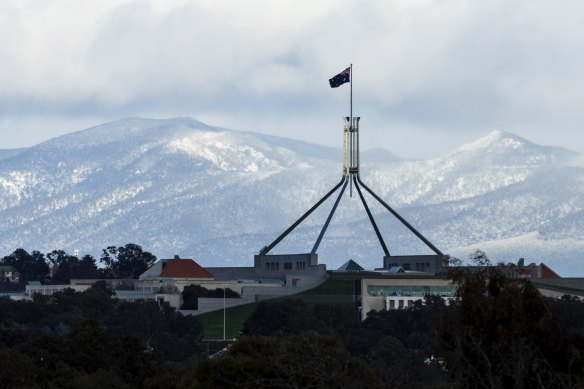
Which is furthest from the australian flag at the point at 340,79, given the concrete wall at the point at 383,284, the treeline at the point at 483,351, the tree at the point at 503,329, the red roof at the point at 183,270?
the tree at the point at 503,329

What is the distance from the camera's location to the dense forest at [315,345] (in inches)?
1687

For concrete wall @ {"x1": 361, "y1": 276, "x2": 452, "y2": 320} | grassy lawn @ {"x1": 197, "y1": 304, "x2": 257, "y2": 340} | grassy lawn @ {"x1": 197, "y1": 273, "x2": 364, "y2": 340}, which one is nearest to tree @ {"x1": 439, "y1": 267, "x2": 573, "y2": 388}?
grassy lawn @ {"x1": 197, "y1": 304, "x2": 257, "y2": 340}

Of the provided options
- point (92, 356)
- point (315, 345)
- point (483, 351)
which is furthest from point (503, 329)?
point (92, 356)

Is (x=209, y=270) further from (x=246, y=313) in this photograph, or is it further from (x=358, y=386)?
(x=358, y=386)

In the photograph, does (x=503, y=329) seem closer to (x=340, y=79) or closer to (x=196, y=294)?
(x=340, y=79)

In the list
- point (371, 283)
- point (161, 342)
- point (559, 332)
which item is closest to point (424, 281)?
point (371, 283)

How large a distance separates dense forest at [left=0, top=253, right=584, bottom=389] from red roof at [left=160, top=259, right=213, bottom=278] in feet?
49.9

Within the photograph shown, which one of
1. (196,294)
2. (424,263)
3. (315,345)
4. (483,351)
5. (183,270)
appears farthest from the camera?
(183,270)

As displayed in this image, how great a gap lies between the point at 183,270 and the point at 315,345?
15202cm

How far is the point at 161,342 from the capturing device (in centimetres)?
13112

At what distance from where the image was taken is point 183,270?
193 m

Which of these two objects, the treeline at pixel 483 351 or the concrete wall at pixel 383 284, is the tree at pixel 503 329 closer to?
the treeline at pixel 483 351

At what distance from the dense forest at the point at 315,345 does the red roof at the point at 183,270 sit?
1522 centimetres

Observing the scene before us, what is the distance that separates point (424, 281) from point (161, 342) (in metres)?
32.0
